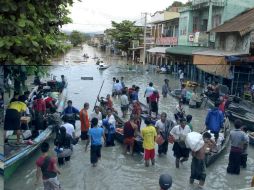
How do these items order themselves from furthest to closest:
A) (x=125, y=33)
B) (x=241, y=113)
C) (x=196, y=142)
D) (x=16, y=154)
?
(x=125, y=33) → (x=241, y=113) → (x=16, y=154) → (x=196, y=142)

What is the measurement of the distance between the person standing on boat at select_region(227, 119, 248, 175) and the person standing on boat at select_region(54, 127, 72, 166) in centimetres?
426

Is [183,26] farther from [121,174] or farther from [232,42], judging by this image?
[121,174]

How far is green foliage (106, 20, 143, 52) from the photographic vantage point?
176 feet

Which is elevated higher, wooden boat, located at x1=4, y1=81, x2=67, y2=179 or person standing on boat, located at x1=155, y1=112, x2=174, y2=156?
person standing on boat, located at x1=155, y1=112, x2=174, y2=156

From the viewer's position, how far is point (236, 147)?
966cm

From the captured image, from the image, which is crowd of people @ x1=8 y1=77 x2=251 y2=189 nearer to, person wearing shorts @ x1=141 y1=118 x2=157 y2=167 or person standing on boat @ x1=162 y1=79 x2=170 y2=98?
person wearing shorts @ x1=141 y1=118 x2=157 y2=167

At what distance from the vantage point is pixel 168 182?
5.75 meters

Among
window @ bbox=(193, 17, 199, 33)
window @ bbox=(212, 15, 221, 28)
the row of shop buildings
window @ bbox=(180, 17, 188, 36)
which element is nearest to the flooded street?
the row of shop buildings

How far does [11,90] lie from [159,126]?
429 cm

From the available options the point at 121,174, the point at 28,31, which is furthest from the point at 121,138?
the point at 28,31

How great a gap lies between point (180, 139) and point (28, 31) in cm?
524

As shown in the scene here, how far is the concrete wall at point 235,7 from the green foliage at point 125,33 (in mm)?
26225

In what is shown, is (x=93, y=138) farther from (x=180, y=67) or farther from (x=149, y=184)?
(x=180, y=67)

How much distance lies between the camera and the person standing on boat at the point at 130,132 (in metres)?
10.4
